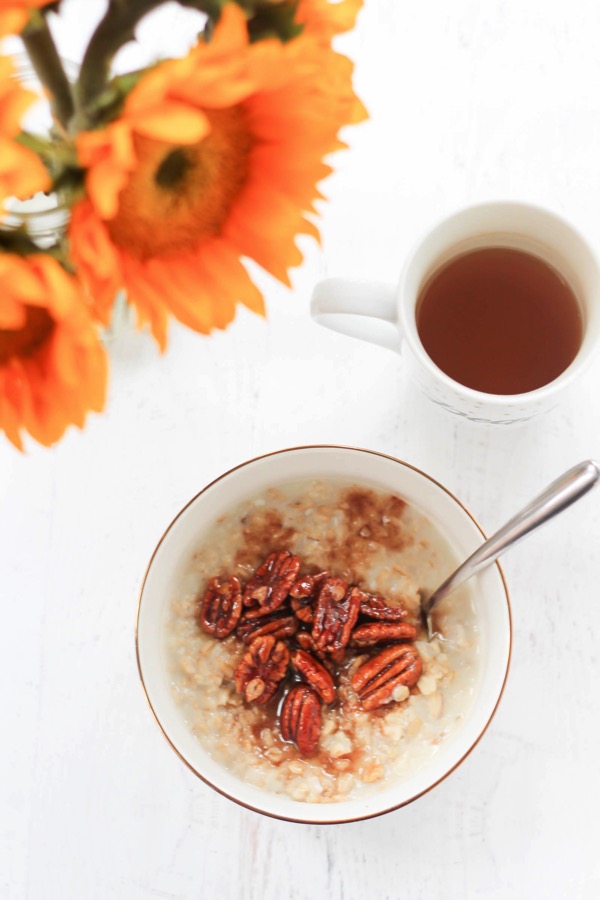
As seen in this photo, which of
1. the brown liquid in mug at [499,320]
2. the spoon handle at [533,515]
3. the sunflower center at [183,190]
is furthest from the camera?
the brown liquid in mug at [499,320]

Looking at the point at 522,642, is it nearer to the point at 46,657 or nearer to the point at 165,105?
the point at 46,657

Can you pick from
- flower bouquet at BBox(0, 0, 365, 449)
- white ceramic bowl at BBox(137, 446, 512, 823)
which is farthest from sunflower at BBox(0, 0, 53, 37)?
white ceramic bowl at BBox(137, 446, 512, 823)

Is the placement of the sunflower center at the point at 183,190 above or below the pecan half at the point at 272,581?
above

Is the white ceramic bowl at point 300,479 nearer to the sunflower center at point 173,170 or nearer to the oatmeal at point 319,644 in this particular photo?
the oatmeal at point 319,644

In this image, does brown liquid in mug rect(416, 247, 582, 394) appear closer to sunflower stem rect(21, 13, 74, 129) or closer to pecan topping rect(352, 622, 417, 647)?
pecan topping rect(352, 622, 417, 647)

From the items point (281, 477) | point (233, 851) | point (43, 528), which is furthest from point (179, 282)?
point (233, 851)

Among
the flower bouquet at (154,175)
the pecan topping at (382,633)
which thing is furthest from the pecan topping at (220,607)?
the flower bouquet at (154,175)
